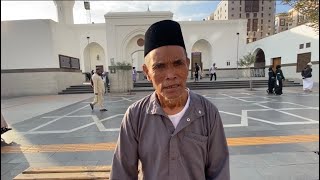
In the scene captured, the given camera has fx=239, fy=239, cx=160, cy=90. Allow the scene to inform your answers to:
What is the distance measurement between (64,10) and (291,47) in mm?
21605

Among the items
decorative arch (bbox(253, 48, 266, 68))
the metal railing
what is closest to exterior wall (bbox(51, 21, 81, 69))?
the metal railing

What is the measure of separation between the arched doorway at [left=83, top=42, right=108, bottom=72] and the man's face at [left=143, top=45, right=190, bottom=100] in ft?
94.7

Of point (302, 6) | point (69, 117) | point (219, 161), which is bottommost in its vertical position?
point (69, 117)

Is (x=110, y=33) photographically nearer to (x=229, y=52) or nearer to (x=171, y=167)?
(x=229, y=52)

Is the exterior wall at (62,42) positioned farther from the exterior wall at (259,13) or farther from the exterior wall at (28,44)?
the exterior wall at (259,13)

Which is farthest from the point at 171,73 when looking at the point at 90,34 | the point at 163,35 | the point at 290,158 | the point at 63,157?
the point at 90,34

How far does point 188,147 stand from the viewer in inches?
59.2

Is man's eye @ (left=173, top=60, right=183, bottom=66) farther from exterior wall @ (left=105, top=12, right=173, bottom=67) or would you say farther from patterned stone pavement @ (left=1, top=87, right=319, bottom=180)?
exterior wall @ (left=105, top=12, right=173, bottom=67)

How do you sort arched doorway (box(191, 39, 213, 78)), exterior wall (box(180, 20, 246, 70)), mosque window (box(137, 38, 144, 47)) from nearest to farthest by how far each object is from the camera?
mosque window (box(137, 38, 144, 47)) → exterior wall (box(180, 20, 246, 70)) → arched doorway (box(191, 39, 213, 78))

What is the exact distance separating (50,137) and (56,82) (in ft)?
42.4

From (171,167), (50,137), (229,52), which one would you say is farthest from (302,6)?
(229,52)

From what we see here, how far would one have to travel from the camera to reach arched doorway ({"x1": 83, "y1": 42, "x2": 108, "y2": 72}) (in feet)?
95.7

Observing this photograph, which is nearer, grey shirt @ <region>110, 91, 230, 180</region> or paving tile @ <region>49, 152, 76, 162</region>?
grey shirt @ <region>110, 91, 230, 180</region>

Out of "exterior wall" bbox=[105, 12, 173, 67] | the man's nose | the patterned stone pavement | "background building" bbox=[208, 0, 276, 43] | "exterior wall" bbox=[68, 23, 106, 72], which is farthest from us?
"background building" bbox=[208, 0, 276, 43]
